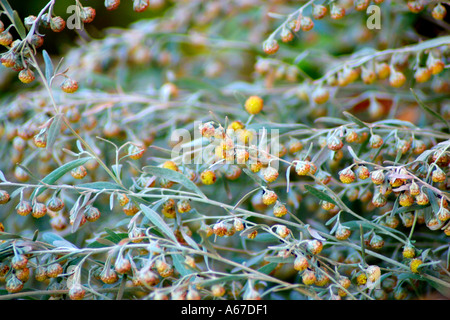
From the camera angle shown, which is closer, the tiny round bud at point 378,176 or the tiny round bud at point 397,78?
the tiny round bud at point 378,176

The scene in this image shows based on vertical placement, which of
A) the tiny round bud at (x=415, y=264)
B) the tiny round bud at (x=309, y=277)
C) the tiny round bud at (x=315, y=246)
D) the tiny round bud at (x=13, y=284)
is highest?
the tiny round bud at (x=13, y=284)

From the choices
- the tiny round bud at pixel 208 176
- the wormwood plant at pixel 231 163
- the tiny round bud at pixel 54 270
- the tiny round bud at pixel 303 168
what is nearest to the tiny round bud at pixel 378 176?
the wormwood plant at pixel 231 163

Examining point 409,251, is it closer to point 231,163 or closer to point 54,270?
point 231,163

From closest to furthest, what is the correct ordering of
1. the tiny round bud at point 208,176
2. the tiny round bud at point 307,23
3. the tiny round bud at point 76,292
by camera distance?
the tiny round bud at point 76,292
the tiny round bud at point 208,176
the tiny round bud at point 307,23

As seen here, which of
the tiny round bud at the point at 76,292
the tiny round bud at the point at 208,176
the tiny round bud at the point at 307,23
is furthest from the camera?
the tiny round bud at the point at 307,23

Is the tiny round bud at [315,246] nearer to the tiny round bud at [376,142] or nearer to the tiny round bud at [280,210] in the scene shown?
the tiny round bud at [280,210]

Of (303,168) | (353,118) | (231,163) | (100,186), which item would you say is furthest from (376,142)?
(100,186)

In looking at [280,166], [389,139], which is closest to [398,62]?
[389,139]

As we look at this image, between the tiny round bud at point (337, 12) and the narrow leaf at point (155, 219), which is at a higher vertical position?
the tiny round bud at point (337, 12)

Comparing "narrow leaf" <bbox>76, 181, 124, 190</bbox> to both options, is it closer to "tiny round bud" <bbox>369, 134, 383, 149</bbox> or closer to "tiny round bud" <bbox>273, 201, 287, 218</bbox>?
"tiny round bud" <bbox>273, 201, 287, 218</bbox>
